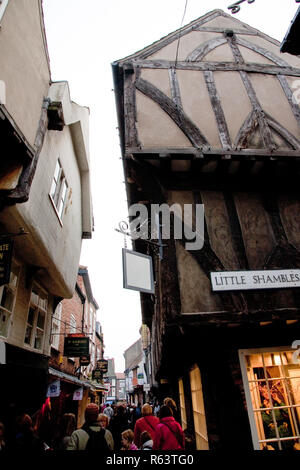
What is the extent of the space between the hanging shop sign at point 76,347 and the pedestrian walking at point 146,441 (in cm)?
742

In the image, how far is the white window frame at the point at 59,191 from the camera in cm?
769

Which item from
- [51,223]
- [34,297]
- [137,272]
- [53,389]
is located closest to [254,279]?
[137,272]

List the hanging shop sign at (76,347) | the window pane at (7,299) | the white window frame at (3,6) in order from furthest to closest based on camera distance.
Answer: the hanging shop sign at (76,347) < the window pane at (7,299) < the white window frame at (3,6)

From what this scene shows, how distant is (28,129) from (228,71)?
5709 mm

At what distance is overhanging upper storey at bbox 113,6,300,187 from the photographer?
19.7 ft

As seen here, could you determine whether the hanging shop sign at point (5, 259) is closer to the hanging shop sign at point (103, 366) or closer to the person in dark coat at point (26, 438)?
the person in dark coat at point (26, 438)

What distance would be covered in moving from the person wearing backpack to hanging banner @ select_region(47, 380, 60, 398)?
20.4ft

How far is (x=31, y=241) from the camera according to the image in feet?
20.0

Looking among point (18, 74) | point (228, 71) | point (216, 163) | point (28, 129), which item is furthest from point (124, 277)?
point (228, 71)

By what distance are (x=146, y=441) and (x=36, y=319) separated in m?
5.20

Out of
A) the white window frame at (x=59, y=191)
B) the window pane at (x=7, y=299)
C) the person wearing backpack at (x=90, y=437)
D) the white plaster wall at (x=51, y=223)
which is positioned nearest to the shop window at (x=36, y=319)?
the white plaster wall at (x=51, y=223)

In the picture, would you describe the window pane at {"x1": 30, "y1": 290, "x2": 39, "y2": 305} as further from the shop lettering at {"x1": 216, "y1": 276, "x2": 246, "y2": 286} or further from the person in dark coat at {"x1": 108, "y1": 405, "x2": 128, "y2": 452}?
the shop lettering at {"x1": 216, "y1": 276, "x2": 246, "y2": 286}

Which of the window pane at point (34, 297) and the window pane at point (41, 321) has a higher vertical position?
the window pane at point (34, 297)

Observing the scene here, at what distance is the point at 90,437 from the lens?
3459 mm
